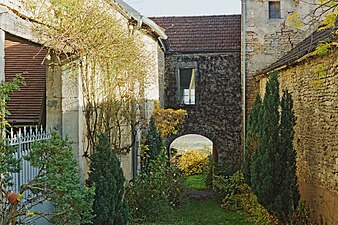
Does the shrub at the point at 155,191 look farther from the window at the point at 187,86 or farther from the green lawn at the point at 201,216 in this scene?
the window at the point at 187,86

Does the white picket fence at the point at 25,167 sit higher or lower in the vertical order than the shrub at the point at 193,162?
higher

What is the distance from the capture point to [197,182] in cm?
1884


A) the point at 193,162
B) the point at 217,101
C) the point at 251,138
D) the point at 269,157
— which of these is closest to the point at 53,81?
the point at 269,157

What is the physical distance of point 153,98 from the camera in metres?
15.2

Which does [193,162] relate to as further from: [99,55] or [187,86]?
[99,55]

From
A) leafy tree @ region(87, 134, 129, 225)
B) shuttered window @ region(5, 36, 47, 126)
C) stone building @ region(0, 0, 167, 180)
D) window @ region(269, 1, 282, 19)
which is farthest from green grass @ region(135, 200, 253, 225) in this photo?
window @ region(269, 1, 282, 19)

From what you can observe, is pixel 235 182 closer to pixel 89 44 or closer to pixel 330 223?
pixel 330 223

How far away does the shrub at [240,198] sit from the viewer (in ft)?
38.8

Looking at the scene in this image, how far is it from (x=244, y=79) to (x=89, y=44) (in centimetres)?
926

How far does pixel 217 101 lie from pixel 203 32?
2.82 metres

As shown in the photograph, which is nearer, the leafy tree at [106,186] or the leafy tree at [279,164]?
the leafy tree at [106,186]

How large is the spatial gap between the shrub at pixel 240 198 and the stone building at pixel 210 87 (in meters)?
2.00

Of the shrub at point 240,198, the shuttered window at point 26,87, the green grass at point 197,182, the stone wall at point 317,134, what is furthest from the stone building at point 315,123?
the shuttered window at point 26,87

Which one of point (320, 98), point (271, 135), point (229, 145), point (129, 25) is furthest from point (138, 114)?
point (229, 145)
